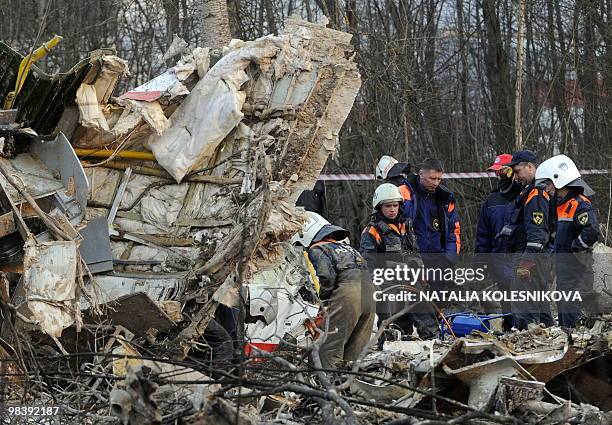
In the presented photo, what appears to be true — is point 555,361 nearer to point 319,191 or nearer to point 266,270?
point 266,270

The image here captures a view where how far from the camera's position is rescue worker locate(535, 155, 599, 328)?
951 centimetres

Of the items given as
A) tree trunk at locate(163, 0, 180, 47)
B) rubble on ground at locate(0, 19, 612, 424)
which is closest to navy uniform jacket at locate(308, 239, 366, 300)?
rubble on ground at locate(0, 19, 612, 424)

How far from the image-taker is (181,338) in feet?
25.7

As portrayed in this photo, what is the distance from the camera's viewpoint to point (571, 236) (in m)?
9.65

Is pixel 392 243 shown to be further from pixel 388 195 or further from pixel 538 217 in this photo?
pixel 538 217

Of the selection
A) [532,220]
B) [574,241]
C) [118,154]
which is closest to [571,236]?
[574,241]

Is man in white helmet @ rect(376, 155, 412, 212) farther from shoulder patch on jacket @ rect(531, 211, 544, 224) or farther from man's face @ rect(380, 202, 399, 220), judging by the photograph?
shoulder patch on jacket @ rect(531, 211, 544, 224)

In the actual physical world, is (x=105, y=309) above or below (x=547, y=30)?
below

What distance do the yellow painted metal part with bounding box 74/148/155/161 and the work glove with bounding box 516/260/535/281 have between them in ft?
11.2

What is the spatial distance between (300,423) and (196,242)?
341cm

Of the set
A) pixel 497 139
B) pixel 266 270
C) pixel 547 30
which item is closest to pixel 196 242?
pixel 266 270

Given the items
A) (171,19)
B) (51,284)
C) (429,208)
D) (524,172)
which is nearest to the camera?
(51,284)

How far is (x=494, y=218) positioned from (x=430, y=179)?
73cm

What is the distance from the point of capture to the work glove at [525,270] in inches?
381
